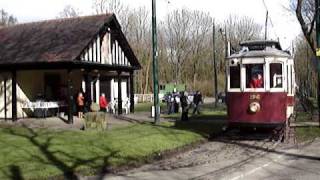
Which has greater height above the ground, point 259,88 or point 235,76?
point 235,76

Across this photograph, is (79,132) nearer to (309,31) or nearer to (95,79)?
(309,31)

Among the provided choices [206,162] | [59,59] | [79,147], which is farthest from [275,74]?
[59,59]

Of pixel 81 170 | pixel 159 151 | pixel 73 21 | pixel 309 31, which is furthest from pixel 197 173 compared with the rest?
pixel 73 21

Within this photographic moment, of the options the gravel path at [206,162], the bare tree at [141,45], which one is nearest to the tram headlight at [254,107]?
the gravel path at [206,162]

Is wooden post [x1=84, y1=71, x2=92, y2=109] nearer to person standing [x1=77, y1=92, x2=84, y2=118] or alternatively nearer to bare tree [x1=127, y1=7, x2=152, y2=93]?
person standing [x1=77, y1=92, x2=84, y2=118]

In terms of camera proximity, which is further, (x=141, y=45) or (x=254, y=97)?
(x=141, y=45)

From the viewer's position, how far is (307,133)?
23.3 metres

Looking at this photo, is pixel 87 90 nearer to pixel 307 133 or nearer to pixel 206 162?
pixel 307 133

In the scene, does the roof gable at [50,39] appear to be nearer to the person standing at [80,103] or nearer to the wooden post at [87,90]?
the wooden post at [87,90]

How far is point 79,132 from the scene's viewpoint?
71.1 feet

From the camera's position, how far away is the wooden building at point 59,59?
94.5 ft

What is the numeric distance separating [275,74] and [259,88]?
2.62 feet

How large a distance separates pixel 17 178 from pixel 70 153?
11.4ft

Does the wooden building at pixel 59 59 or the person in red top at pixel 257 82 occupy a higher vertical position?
the wooden building at pixel 59 59
